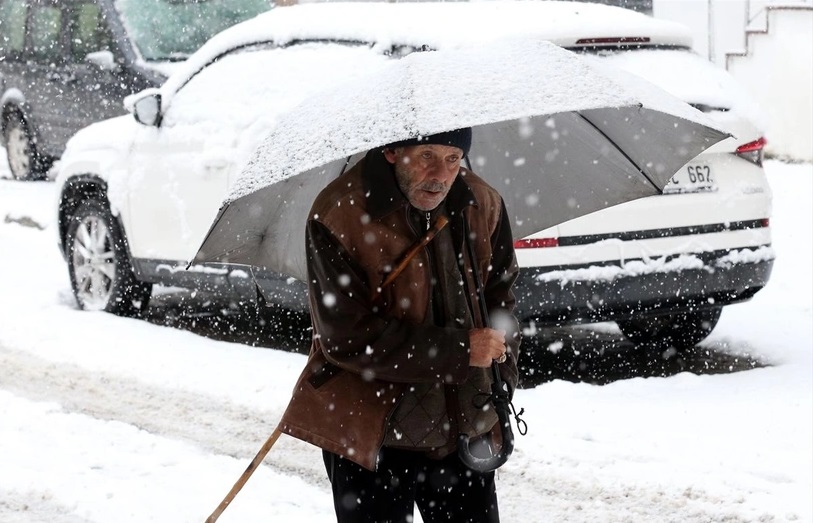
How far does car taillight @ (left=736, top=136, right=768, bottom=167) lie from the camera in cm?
671

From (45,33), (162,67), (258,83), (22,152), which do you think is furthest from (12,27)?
(258,83)

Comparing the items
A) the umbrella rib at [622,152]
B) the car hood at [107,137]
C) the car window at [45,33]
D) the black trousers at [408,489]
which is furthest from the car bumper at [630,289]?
the car window at [45,33]

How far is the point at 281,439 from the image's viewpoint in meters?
6.11

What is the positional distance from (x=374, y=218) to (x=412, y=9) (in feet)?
14.0

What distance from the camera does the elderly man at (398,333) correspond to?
120 inches

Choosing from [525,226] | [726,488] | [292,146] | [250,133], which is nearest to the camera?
[292,146]

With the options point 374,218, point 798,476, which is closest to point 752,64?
point 798,476

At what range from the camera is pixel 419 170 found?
10.3 ft

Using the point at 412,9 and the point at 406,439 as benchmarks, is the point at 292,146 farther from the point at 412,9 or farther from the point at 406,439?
the point at 412,9

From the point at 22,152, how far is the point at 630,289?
1066cm

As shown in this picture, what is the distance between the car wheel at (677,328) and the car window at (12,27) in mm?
9419

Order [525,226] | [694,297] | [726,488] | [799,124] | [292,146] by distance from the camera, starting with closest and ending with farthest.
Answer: [292,146]
[525,226]
[726,488]
[694,297]
[799,124]

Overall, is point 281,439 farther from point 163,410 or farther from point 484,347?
point 484,347

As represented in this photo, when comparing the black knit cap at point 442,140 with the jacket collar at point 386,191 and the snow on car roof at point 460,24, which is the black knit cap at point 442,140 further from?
the snow on car roof at point 460,24
